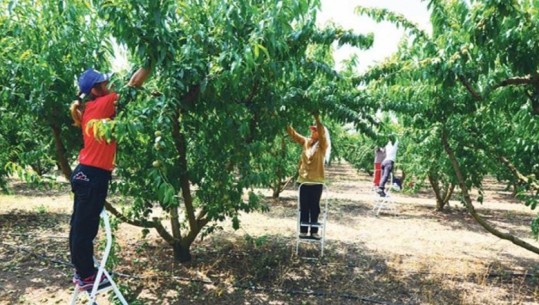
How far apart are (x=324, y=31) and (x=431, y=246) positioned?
14.7ft

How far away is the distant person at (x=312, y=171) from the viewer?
5.96 metres

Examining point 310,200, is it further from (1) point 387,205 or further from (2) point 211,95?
(1) point 387,205

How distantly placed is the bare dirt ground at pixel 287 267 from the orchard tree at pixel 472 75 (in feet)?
3.65

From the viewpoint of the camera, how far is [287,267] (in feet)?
17.7

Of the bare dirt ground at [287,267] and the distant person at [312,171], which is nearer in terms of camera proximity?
the bare dirt ground at [287,267]

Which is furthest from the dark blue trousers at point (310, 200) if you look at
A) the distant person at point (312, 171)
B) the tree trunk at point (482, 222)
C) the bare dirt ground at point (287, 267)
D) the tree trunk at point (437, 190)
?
the tree trunk at point (437, 190)

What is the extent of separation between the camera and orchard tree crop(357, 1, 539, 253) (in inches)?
117

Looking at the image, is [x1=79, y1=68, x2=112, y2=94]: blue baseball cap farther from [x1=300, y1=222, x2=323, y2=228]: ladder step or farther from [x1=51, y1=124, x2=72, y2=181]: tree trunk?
[x1=300, y1=222, x2=323, y2=228]: ladder step

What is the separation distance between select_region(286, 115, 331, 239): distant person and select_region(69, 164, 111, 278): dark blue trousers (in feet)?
9.93

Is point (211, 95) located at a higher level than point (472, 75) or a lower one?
lower

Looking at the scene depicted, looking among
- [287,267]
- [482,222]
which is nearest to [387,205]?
[287,267]

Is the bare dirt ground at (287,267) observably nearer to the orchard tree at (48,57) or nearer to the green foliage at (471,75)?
the green foliage at (471,75)

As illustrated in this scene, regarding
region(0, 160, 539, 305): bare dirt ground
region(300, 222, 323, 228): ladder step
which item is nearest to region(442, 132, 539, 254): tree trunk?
region(0, 160, 539, 305): bare dirt ground

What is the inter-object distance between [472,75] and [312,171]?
2781 millimetres
